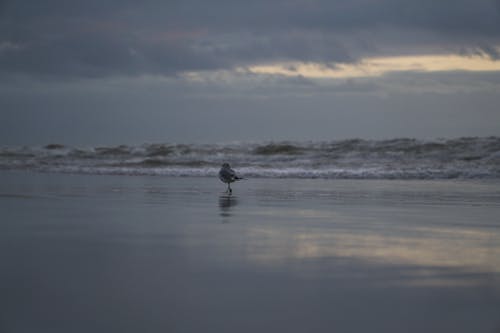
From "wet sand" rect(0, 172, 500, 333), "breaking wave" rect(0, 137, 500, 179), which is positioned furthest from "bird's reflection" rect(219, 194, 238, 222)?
"breaking wave" rect(0, 137, 500, 179)

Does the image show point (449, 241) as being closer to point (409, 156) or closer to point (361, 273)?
point (361, 273)

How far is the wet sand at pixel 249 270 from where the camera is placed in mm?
2971

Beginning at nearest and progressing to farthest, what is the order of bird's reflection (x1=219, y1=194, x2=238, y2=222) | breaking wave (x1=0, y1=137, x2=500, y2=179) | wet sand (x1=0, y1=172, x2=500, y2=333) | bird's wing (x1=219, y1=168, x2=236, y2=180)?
wet sand (x1=0, y1=172, x2=500, y2=333) → bird's reflection (x1=219, y1=194, x2=238, y2=222) → bird's wing (x1=219, y1=168, x2=236, y2=180) → breaking wave (x1=0, y1=137, x2=500, y2=179)

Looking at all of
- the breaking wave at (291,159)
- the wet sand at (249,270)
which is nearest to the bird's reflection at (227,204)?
the wet sand at (249,270)

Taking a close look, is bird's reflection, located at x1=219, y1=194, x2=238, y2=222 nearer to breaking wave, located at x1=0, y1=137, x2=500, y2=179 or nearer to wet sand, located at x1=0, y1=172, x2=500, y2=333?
wet sand, located at x1=0, y1=172, x2=500, y2=333

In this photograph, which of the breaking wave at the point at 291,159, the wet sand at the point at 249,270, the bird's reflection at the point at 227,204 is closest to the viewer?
the wet sand at the point at 249,270

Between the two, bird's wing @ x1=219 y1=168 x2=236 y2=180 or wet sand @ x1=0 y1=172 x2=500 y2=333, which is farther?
bird's wing @ x1=219 y1=168 x2=236 y2=180

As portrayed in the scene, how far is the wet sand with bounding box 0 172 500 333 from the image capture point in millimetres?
2971

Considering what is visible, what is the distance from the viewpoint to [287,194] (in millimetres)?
10680

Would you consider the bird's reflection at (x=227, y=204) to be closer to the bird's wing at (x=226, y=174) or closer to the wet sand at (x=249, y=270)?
the wet sand at (x=249, y=270)

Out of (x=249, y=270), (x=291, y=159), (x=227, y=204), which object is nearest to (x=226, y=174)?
(x=227, y=204)

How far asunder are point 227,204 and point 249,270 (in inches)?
195

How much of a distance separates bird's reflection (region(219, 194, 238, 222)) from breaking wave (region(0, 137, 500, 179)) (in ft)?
21.0

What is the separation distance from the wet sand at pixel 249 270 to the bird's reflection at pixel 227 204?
0.30ft
